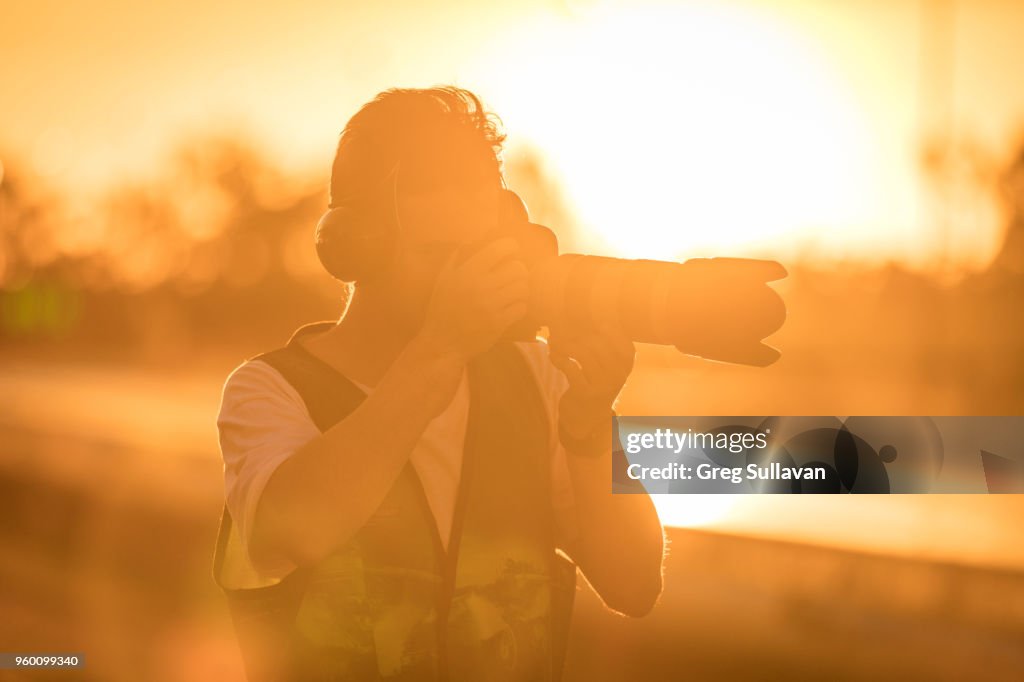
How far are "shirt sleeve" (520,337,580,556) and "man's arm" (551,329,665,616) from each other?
0.02m

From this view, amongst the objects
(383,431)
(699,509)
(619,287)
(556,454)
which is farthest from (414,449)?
(699,509)

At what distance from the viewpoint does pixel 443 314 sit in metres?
1.94

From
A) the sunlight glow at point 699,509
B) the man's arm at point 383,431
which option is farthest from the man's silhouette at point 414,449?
the sunlight glow at point 699,509

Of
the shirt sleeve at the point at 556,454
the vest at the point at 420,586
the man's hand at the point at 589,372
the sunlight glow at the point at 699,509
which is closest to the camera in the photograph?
the vest at the point at 420,586

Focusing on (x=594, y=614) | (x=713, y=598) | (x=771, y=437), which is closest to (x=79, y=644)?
(x=594, y=614)

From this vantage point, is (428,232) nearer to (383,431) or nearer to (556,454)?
(383,431)

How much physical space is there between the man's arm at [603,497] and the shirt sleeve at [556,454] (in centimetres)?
2

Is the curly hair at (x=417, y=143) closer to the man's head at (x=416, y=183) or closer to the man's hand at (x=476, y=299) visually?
the man's head at (x=416, y=183)

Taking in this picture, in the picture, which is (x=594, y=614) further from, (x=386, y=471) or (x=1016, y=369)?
(x=1016, y=369)

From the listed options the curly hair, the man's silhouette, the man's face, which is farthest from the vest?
the curly hair

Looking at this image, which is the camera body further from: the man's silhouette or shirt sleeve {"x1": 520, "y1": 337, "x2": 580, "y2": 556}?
shirt sleeve {"x1": 520, "y1": 337, "x2": 580, "y2": 556}

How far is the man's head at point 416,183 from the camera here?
2080mm

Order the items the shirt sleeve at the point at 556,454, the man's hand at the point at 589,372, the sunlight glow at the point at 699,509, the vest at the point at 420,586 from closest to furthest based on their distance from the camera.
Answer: the vest at the point at 420,586
the man's hand at the point at 589,372
the shirt sleeve at the point at 556,454
the sunlight glow at the point at 699,509

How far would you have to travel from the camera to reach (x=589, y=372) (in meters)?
2.15
